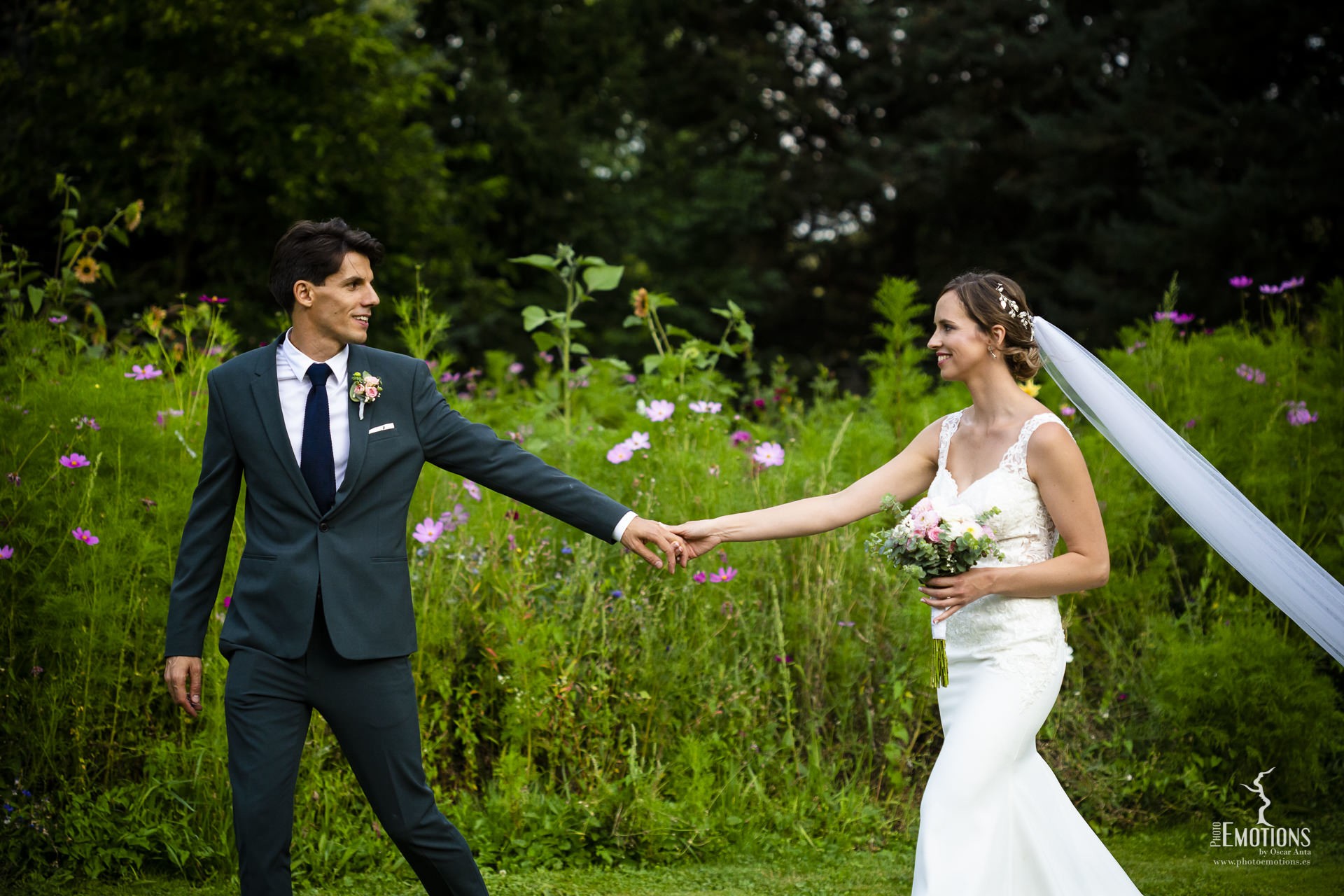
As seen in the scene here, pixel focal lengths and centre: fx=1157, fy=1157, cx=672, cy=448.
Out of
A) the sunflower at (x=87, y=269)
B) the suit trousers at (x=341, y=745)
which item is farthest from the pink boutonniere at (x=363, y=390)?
the sunflower at (x=87, y=269)

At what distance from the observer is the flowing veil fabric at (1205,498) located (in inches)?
151

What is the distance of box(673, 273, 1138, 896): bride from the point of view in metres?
3.02

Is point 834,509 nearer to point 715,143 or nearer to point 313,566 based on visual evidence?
point 313,566

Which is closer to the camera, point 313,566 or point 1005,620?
point 313,566

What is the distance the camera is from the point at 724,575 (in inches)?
198

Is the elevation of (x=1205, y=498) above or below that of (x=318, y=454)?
below

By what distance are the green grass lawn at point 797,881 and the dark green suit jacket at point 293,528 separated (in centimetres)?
153

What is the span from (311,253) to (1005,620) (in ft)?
7.32

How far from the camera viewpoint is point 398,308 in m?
5.25

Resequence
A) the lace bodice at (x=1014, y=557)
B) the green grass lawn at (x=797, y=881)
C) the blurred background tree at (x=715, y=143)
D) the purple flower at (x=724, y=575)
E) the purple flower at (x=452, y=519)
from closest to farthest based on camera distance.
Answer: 1. the lace bodice at (x=1014, y=557)
2. the green grass lawn at (x=797, y=881)
3. the purple flower at (x=724, y=575)
4. the purple flower at (x=452, y=519)
5. the blurred background tree at (x=715, y=143)

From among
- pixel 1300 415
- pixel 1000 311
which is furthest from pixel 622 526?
pixel 1300 415

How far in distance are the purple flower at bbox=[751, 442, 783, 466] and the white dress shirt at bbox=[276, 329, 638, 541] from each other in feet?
8.12

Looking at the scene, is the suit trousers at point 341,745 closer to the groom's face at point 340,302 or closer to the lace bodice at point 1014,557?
the groom's face at point 340,302

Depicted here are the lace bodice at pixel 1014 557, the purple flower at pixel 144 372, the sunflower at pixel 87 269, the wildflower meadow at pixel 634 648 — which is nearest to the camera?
the lace bodice at pixel 1014 557
